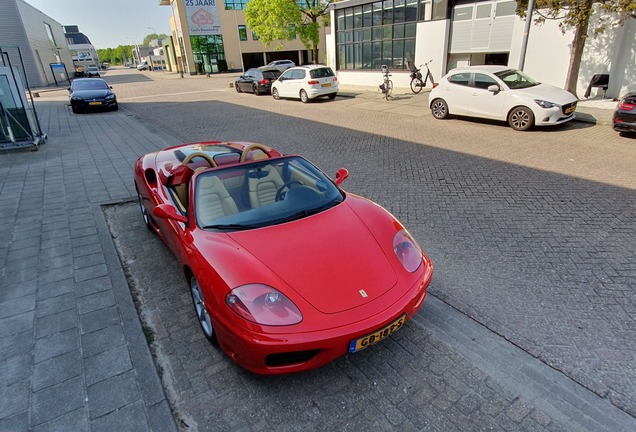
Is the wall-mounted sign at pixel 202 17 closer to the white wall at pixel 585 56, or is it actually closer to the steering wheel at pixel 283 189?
the white wall at pixel 585 56

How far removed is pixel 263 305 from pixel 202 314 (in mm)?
937

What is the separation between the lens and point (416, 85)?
1708 centimetres

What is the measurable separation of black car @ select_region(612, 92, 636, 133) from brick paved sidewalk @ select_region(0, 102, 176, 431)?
10098 millimetres

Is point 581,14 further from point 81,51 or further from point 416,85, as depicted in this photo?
point 81,51

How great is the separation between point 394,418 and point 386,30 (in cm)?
2020

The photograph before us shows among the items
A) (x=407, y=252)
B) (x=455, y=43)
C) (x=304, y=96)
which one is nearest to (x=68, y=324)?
(x=407, y=252)

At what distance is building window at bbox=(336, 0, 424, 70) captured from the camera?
17.7 meters

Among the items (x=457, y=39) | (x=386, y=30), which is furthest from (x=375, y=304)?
(x=386, y=30)

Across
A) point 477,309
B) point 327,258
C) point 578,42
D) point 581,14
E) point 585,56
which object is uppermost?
point 581,14

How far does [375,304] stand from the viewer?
228 cm

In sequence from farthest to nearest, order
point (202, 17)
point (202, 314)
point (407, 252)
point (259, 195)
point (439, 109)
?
point (202, 17)
point (439, 109)
point (259, 195)
point (202, 314)
point (407, 252)

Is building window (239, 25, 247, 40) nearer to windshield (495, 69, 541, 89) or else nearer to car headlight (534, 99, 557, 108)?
windshield (495, 69, 541, 89)

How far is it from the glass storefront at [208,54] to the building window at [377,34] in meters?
29.9

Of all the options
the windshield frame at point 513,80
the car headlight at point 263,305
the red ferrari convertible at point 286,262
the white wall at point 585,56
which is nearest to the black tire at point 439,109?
the windshield frame at point 513,80
